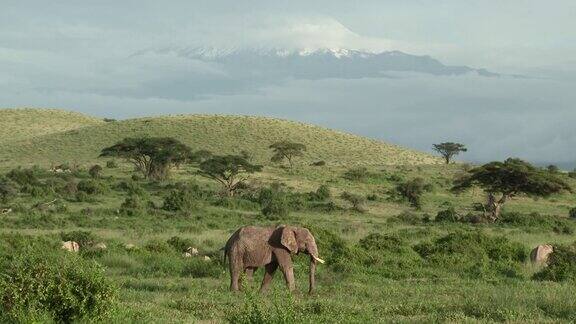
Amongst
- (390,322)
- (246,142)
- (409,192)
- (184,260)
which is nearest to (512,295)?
(390,322)

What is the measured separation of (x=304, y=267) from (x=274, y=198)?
23010 millimetres

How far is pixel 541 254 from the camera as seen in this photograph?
69.9ft

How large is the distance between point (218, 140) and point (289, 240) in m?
75.9

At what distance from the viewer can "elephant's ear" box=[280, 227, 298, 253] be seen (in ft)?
50.2

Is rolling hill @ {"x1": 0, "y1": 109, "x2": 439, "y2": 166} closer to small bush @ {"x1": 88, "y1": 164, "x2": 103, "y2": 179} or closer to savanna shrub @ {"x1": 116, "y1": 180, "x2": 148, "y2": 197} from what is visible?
small bush @ {"x1": 88, "y1": 164, "x2": 103, "y2": 179}

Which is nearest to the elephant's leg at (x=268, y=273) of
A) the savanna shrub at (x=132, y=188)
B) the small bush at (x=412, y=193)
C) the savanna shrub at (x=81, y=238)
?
the savanna shrub at (x=81, y=238)

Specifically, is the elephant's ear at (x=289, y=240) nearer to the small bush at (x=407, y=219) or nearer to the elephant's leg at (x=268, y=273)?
the elephant's leg at (x=268, y=273)

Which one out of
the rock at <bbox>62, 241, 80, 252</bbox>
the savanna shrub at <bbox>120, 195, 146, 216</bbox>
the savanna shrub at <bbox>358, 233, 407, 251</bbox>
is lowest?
the savanna shrub at <bbox>120, 195, 146, 216</bbox>

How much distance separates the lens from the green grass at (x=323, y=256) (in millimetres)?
12367

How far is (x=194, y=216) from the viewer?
36.7m

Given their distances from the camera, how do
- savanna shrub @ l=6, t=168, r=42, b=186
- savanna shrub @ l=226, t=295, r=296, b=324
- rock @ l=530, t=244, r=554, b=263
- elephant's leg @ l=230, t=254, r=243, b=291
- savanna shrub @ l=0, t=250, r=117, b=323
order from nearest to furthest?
savanna shrub @ l=226, t=295, r=296, b=324, savanna shrub @ l=0, t=250, r=117, b=323, elephant's leg @ l=230, t=254, r=243, b=291, rock @ l=530, t=244, r=554, b=263, savanna shrub @ l=6, t=168, r=42, b=186

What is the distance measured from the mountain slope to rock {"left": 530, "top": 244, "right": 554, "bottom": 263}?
294 feet

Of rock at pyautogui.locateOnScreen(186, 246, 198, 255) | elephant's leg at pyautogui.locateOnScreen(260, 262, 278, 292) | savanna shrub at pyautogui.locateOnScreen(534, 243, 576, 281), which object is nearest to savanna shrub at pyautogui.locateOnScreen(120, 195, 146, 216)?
rock at pyautogui.locateOnScreen(186, 246, 198, 255)

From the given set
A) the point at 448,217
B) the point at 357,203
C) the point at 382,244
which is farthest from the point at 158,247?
the point at 357,203
